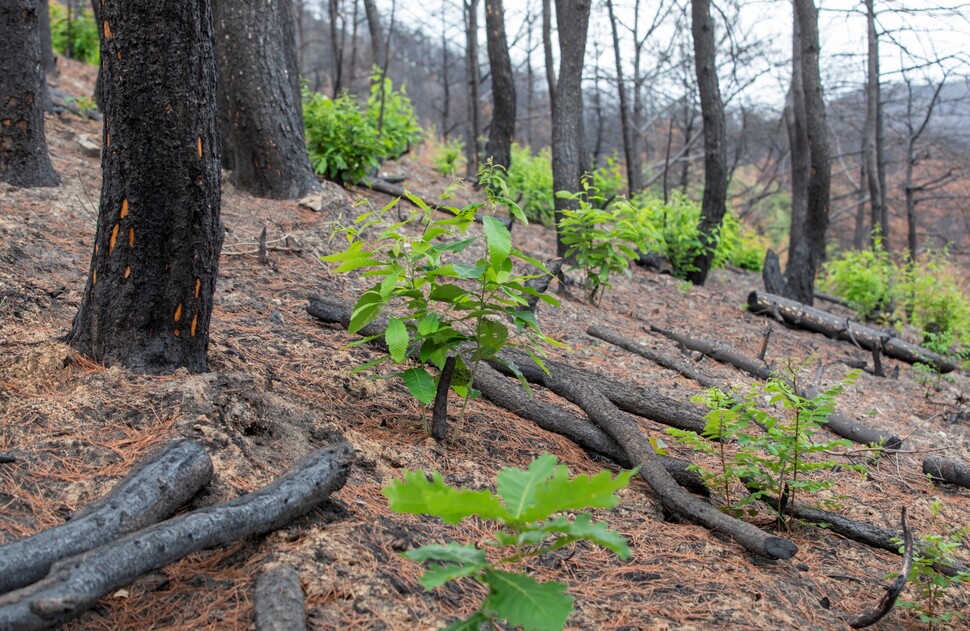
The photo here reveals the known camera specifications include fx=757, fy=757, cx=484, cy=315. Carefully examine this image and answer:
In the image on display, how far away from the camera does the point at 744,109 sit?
2102 cm

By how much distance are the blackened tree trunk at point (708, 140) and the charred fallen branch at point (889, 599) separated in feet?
23.8

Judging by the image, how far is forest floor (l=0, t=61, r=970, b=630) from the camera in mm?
2438

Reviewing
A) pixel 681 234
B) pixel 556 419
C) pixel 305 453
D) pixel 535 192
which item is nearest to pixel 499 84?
pixel 535 192

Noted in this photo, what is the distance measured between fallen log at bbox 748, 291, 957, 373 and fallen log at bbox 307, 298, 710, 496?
582 cm

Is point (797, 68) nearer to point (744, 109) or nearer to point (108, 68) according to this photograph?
point (744, 109)

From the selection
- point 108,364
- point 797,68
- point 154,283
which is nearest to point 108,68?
point 154,283

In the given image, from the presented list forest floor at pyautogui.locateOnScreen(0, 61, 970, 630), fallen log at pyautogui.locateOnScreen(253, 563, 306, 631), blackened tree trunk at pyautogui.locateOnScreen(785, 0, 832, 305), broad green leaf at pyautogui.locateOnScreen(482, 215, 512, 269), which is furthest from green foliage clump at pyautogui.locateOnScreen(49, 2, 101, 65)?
fallen log at pyautogui.locateOnScreen(253, 563, 306, 631)

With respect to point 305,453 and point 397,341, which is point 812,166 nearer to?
point 397,341

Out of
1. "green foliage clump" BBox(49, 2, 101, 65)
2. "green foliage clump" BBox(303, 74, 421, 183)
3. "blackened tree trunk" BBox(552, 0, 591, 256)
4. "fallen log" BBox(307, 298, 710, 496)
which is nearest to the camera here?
"fallen log" BBox(307, 298, 710, 496)

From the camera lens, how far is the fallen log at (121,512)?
2039 mm

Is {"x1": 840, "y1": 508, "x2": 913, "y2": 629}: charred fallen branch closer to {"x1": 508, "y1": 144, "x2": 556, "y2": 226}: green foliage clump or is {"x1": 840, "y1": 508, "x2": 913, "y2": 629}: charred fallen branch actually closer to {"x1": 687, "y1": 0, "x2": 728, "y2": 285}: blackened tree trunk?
{"x1": 687, "y1": 0, "x2": 728, "y2": 285}: blackened tree trunk

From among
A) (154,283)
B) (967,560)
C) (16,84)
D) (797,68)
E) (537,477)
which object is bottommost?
(967,560)

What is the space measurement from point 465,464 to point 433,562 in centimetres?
85

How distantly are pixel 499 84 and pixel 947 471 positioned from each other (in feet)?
30.3
